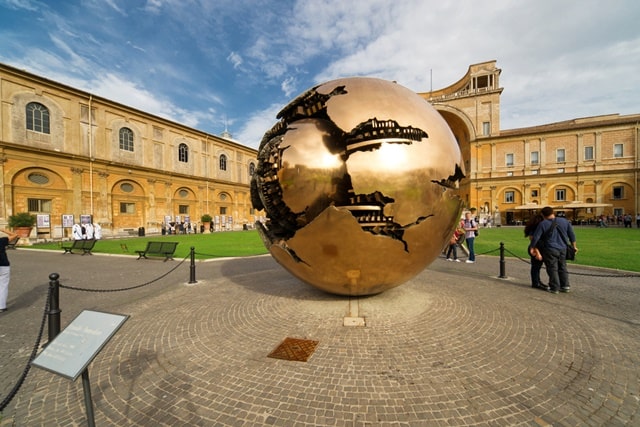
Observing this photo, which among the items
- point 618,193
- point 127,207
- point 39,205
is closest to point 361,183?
point 39,205

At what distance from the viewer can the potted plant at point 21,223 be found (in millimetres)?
22859

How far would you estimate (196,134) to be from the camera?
44.9 m

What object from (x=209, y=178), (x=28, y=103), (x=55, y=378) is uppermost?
(x=28, y=103)

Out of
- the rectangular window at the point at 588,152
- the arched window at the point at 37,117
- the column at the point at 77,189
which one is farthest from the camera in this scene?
the rectangular window at the point at 588,152

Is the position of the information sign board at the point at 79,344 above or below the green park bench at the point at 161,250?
above

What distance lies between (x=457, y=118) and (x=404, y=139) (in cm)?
5341

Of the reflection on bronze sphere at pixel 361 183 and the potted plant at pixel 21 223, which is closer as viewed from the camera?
the reflection on bronze sphere at pixel 361 183

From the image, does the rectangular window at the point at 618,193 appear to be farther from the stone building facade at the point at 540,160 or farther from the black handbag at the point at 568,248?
the black handbag at the point at 568,248

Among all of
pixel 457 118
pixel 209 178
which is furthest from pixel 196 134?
pixel 457 118

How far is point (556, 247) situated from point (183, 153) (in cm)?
4746

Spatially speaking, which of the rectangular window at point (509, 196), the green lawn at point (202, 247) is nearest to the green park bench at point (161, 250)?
the green lawn at point (202, 247)

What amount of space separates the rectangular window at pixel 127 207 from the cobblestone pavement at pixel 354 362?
34.1 m

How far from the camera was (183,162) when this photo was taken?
4334 centimetres

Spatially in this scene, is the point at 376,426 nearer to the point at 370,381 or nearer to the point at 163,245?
the point at 370,381
